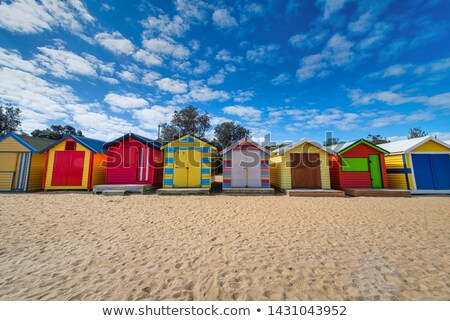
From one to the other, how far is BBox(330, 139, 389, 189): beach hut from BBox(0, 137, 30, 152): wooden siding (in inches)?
866

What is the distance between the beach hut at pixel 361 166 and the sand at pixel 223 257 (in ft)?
19.8

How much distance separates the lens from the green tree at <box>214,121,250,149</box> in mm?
37156

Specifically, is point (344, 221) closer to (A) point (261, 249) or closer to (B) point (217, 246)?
(A) point (261, 249)

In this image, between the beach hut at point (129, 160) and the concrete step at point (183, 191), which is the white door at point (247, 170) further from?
the beach hut at point (129, 160)

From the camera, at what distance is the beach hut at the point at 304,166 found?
1194cm

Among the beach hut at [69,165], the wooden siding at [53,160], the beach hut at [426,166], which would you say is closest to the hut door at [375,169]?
the beach hut at [426,166]

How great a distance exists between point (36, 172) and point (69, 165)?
2.61 m

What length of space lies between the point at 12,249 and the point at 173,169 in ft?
26.6

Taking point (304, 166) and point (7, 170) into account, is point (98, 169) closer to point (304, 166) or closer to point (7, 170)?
point (7, 170)

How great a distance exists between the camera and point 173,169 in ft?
37.8

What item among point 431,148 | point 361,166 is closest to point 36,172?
point 361,166

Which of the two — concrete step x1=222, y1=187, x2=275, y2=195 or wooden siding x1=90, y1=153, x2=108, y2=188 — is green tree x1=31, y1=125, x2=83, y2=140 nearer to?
wooden siding x1=90, y1=153, x2=108, y2=188

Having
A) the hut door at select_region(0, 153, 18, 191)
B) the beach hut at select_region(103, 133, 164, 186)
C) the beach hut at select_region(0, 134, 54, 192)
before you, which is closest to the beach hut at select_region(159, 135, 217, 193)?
the beach hut at select_region(103, 133, 164, 186)

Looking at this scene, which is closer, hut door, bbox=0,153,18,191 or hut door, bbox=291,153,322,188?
hut door, bbox=0,153,18,191
